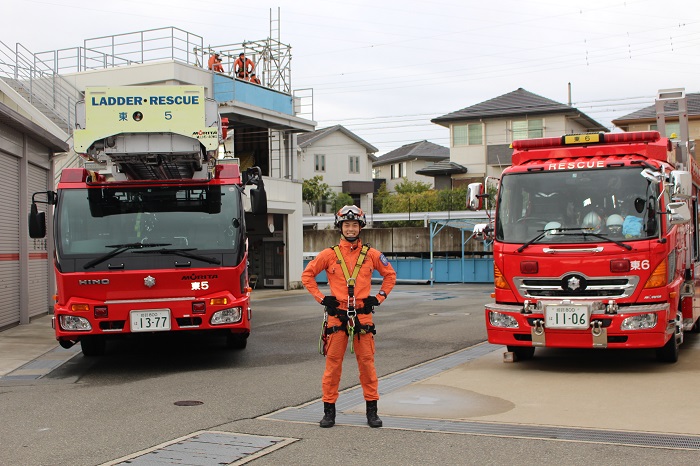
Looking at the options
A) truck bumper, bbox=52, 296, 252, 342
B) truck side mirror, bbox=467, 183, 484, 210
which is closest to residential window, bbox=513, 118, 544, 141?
truck side mirror, bbox=467, 183, 484, 210

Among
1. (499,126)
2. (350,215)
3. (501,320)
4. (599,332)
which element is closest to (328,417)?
(350,215)

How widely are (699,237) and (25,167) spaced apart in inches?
534

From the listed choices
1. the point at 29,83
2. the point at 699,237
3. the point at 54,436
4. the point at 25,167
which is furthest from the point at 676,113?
the point at 29,83

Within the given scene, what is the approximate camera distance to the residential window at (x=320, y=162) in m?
58.2

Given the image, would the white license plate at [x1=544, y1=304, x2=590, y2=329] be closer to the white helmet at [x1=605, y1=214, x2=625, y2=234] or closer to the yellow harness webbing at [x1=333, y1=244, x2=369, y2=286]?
the white helmet at [x1=605, y1=214, x2=625, y2=234]

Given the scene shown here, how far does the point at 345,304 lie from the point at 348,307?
0.06 m

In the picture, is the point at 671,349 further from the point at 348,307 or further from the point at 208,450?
the point at 208,450

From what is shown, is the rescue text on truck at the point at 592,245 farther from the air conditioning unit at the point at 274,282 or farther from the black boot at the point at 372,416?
the air conditioning unit at the point at 274,282

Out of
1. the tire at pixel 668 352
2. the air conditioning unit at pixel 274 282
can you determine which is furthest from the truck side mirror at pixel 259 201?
the air conditioning unit at pixel 274 282

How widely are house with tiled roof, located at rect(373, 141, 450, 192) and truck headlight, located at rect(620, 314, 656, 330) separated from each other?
51.2m

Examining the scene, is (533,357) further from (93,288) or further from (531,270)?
(93,288)

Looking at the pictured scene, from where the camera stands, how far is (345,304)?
287 inches

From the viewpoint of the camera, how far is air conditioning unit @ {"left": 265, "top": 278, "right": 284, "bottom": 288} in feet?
111

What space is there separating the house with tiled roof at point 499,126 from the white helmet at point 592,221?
38101 millimetres
